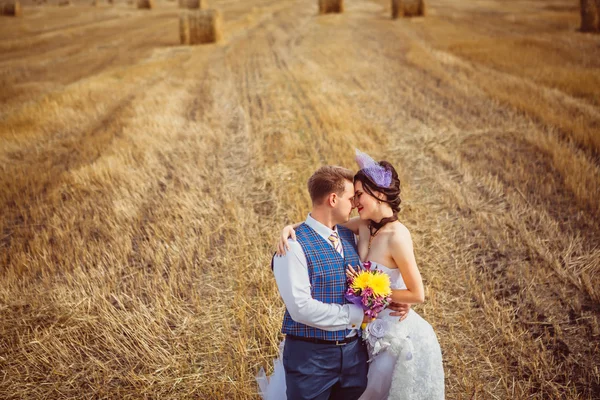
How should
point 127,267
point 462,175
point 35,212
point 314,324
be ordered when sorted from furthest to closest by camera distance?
point 462,175
point 35,212
point 127,267
point 314,324

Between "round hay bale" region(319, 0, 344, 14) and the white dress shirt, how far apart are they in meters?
20.5

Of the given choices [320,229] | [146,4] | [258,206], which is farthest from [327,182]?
[146,4]

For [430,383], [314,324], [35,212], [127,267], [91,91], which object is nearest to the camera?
[314,324]

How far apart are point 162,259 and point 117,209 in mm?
1251

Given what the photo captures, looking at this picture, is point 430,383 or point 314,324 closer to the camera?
point 314,324

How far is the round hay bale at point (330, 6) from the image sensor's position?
2078 centimetres

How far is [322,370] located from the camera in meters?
2.38

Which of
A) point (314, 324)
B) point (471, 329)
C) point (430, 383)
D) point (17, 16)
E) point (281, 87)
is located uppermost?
point (17, 16)

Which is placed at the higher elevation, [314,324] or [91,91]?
[91,91]

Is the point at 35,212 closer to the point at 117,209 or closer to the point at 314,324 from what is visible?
the point at 117,209

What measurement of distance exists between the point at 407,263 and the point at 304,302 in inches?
23.9

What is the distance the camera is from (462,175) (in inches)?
235

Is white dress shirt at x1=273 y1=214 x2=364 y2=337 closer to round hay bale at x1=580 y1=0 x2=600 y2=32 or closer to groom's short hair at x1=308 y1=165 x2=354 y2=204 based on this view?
groom's short hair at x1=308 y1=165 x2=354 y2=204

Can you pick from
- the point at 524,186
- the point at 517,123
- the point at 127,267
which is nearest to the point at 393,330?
the point at 127,267
